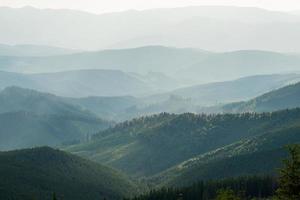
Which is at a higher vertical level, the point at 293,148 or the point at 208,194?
the point at 293,148

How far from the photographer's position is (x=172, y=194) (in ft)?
618

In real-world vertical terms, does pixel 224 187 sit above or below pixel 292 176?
below

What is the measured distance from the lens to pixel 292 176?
153 feet

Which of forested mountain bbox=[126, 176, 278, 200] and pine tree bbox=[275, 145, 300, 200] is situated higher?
pine tree bbox=[275, 145, 300, 200]

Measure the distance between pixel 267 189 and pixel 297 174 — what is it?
5489 inches

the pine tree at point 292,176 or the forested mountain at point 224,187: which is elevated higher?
the pine tree at point 292,176

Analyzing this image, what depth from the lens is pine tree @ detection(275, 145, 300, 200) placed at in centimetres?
4672

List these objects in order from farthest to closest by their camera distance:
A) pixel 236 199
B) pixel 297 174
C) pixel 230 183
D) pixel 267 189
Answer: pixel 230 183 → pixel 267 189 → pixel 236 199 → pixel 297 174

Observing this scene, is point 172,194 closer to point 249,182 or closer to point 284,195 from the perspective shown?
point 249,182

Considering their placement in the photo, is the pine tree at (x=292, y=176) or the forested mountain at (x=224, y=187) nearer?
the pine tree at (x=292, y=176)

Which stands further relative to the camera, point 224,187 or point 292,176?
point 224,187

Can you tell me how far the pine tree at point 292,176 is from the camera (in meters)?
46.7

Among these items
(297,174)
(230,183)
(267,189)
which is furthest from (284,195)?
(230,183)

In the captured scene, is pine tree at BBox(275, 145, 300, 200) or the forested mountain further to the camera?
the forested mountain
